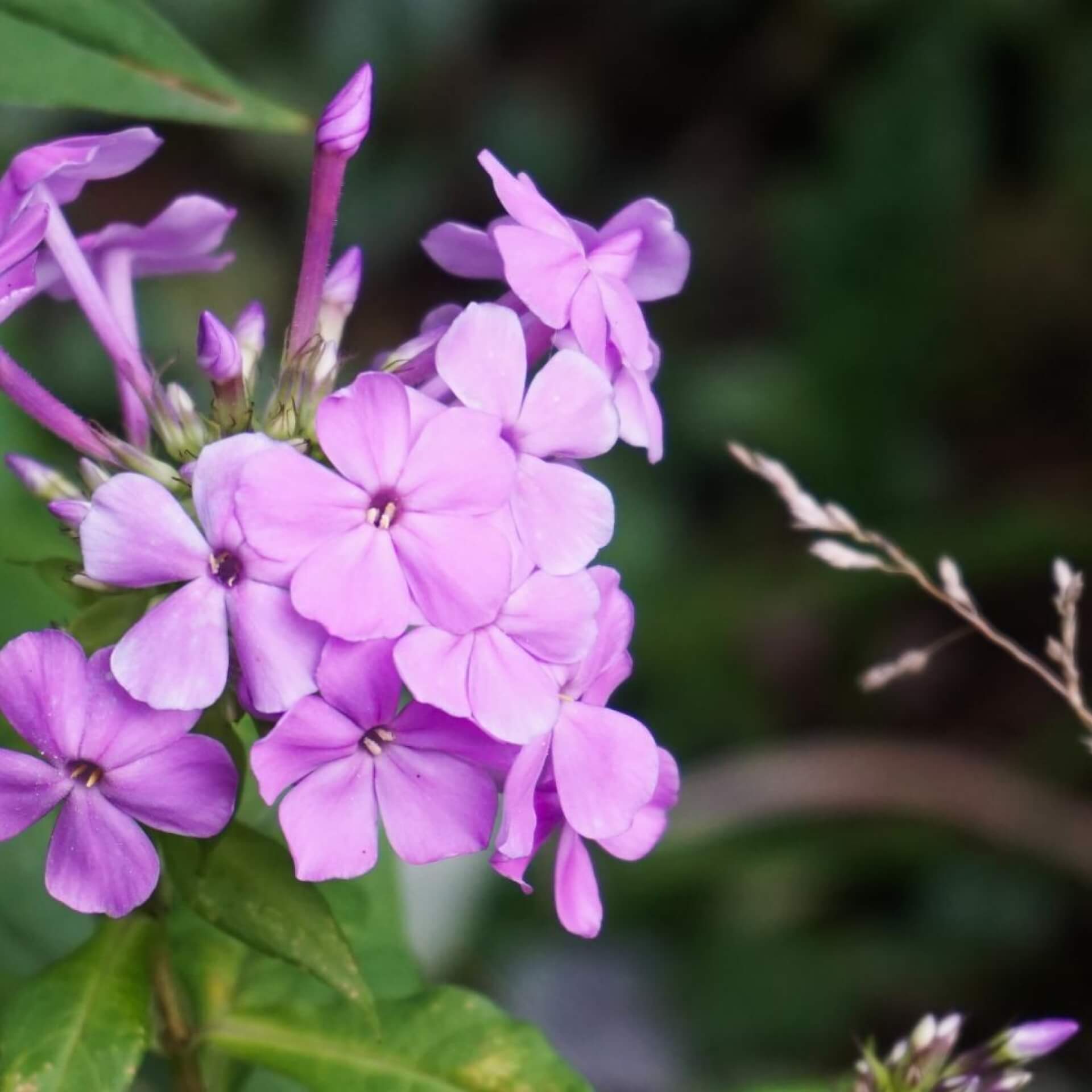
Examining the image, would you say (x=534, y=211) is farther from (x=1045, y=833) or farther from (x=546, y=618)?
(x=1045, y=833)

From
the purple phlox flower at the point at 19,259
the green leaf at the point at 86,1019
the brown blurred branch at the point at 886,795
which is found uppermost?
the purple phlox flower at the point at 19,259

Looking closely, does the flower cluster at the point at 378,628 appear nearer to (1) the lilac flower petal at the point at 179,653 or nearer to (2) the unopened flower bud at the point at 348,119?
(1) the lilac flower petal at the point at 179,653

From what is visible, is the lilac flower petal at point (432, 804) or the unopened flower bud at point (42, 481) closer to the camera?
the lilac flower petal at point (432, 804)

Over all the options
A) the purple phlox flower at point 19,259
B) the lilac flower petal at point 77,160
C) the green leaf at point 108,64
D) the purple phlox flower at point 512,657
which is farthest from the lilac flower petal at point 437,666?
the green leaf at point 108,64

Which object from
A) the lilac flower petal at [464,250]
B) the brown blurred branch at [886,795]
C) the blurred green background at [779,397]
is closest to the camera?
the lilac flower petal at [464,250]

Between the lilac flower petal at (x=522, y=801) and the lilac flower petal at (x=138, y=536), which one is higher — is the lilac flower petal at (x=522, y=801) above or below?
below

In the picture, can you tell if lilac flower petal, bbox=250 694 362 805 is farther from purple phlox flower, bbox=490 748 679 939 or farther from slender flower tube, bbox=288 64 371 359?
slender flower tube, bbox=288 64 371 359

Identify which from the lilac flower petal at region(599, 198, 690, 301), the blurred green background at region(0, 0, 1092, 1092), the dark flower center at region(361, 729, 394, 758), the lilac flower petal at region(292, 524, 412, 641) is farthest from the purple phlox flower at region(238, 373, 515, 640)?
the blurred green background at region(0, 0, 1092, 1092)

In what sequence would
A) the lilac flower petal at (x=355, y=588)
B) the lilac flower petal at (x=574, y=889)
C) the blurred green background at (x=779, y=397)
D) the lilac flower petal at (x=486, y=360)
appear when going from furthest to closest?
the blurred green background at (x=779, y=397), the lilac flower petal at (x=574, y=889), the lilac flower petal at (x=486, y=360), the lilac flower petal at (x=355, y=588)
